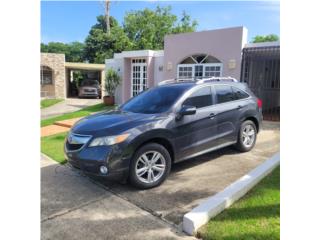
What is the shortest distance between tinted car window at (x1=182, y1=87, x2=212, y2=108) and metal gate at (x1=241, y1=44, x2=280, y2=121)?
7038mm

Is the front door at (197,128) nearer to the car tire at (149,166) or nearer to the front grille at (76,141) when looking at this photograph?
the car tire at (149,166)

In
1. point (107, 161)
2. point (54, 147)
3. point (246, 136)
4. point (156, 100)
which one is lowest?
point (54, 147)

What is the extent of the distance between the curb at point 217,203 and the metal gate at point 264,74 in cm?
810

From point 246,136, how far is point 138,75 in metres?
11.6

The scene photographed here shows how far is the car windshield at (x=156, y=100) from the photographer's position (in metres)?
5.25

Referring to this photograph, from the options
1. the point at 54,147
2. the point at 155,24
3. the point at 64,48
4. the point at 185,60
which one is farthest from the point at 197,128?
the point at 64,48

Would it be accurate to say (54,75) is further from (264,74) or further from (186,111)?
(186,111)

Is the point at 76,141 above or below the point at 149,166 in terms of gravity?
above

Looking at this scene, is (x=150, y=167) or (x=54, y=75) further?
(x=54, y=75)

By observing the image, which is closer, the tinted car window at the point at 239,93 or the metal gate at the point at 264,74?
the tinted car window at the point at 239,93

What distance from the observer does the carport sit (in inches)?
1033

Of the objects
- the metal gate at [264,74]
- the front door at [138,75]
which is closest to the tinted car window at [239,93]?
the metal gate at [264,74]

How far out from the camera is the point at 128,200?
4332 millimetres
